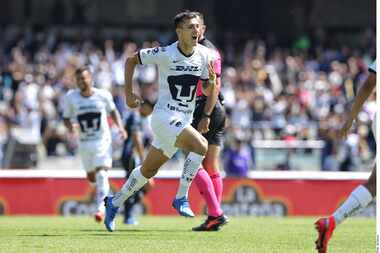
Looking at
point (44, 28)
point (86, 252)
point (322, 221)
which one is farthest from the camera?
point (44, 28)

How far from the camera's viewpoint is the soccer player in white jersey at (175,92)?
1246 cm

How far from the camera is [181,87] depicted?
12.6 metres

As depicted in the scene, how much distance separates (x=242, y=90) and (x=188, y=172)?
670 inches

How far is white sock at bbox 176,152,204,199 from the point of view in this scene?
13.0m

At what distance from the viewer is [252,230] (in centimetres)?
1412

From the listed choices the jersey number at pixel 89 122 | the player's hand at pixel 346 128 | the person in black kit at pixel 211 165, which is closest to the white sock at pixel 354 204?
the player's hand at pixel 346 128

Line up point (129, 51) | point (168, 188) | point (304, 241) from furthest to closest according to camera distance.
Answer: point (129, 51) < point (168, 188) < point (304, 241)

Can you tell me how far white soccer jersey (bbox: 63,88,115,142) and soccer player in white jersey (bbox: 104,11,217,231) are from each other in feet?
12.8

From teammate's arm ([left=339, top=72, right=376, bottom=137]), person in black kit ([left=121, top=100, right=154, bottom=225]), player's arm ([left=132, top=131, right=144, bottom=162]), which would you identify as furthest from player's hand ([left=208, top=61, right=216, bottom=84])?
player's arm ([left=132, top=131, right=144, bottom=162])

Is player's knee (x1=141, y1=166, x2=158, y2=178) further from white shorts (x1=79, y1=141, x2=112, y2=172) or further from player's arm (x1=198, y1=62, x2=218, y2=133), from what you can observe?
white shorts (x1=79, y1=141, x2=112, y2=172)

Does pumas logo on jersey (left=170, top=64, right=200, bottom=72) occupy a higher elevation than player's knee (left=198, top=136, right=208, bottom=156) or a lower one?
higher

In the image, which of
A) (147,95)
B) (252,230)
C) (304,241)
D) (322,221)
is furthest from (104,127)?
(322,221)

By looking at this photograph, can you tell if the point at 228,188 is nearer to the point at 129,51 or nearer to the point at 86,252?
the point at 129,51

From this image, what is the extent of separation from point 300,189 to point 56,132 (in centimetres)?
647
